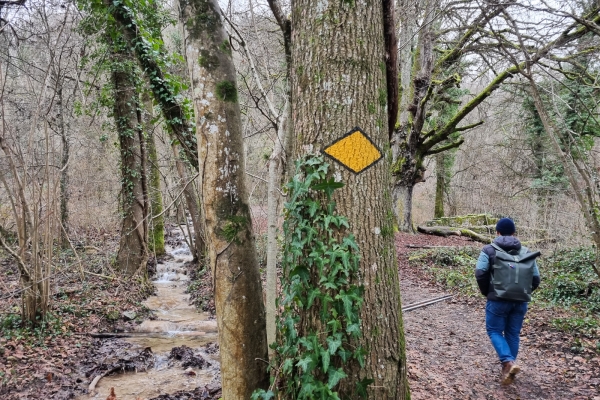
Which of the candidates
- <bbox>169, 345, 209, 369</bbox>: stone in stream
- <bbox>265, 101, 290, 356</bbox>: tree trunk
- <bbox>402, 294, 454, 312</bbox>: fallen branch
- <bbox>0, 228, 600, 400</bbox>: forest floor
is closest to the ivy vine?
<bbox>265, 101, 290, 356</bbox>: tree trunk

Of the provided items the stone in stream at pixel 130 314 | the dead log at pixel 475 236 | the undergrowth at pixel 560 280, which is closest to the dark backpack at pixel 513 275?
the undergrowth at pixel 560 280

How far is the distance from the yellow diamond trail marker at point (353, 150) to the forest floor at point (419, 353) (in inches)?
103

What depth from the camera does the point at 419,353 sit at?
4.65m

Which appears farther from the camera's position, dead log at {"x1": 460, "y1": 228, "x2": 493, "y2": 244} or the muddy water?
dead log at {"x1": 460, "y1": 228, "x2": 493, "y2": 244}

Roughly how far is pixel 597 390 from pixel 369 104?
4132mm

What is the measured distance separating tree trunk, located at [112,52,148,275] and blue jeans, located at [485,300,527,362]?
739 centimetres

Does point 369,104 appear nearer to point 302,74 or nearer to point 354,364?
point 302,74

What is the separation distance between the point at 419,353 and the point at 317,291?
3465 mm

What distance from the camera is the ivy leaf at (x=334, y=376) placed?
1.85 meters

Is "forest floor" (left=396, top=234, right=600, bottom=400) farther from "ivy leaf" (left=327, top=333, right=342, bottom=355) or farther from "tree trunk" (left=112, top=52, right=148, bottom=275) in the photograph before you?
"tree trunk" (left=112, top=52, right=148, bottom=275)

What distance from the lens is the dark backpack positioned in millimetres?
3703

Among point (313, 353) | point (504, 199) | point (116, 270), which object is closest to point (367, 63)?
point (313, 353)

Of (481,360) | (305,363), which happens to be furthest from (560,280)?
(305,363)

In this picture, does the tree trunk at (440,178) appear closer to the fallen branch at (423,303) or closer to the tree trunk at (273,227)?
the fallen branch at (423,303)
